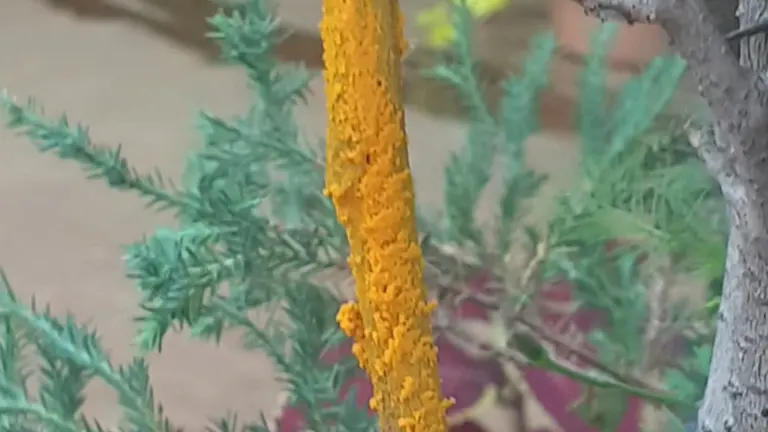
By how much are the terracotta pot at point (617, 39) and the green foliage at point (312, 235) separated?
268 mm

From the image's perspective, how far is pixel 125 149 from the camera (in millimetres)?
1260

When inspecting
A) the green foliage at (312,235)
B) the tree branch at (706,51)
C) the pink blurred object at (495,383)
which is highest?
the tree branch at (706,51)

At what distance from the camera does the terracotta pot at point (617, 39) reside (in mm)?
848

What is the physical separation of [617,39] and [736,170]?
54 centimetres

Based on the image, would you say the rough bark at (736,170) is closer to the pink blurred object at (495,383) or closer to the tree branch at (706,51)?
the tree branch at (706,51)

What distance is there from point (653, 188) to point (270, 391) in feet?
1.78

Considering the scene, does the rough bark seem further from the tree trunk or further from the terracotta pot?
the terracotta pot

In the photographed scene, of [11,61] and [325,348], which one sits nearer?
[325,348]

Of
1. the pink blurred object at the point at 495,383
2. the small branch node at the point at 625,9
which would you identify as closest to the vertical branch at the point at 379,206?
the small branch node at the point at 625,9

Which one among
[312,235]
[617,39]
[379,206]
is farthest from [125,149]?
[379,206]

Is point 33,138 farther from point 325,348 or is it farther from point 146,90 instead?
point 146,90

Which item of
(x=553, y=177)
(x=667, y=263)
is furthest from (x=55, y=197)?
(x=667, y=263)

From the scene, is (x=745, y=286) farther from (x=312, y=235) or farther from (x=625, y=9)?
(x=312, y=235)

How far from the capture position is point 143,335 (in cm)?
32
